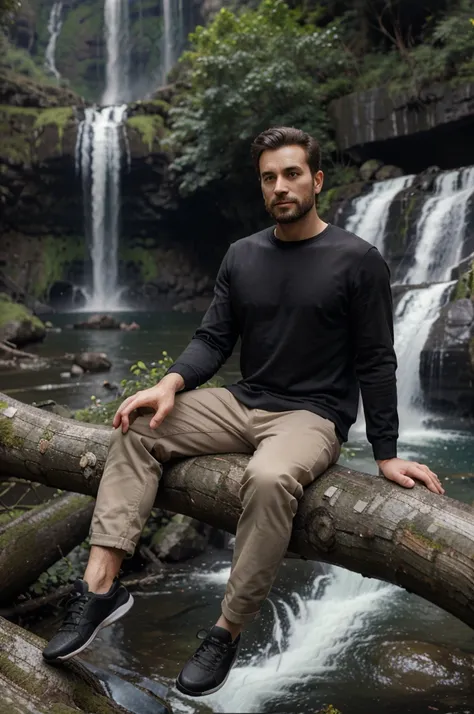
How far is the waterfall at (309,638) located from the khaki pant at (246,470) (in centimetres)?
160

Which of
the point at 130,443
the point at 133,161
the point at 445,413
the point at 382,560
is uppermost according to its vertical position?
the point at 133,161

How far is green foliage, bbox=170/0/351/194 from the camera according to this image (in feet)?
60.6

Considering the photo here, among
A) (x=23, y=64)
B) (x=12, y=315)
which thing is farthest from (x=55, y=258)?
(x=23, y=64)

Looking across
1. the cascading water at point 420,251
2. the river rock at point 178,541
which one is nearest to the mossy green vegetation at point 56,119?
the cascading water at point 420,251

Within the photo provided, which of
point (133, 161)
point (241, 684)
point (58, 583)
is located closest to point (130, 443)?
point (241, 684)

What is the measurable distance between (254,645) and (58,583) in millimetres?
1368

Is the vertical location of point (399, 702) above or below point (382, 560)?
below

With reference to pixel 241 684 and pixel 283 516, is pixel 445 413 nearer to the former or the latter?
pixel 241 684

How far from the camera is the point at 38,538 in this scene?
→ 4148 millimetres

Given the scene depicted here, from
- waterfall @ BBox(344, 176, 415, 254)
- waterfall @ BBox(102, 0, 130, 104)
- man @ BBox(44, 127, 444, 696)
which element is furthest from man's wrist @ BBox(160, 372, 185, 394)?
waterfall @ BBox(102, 0, 130, 104)

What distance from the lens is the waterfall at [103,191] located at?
24.8m

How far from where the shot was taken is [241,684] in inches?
153

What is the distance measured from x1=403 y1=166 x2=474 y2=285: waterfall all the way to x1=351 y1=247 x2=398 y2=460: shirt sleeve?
11221 millimetres

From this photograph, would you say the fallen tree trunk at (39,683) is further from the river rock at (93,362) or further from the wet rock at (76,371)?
the river rock at (93,362)
